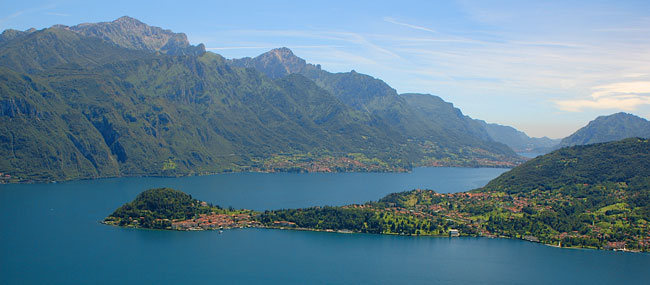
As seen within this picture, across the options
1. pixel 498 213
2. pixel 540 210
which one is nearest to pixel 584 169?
pixel 540 210

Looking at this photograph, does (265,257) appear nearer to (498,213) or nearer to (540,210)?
(498,213)

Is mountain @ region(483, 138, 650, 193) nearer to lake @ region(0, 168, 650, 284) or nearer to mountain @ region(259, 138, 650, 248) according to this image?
mountain @ region(259, 138, 650, 248)

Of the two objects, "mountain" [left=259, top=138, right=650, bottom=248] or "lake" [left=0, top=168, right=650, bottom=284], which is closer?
"lake" [left=0, top=168, right=650, bottom=284]

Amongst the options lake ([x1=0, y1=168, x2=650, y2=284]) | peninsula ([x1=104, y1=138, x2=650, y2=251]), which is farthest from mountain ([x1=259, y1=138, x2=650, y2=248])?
lake ([x1=0, y1=168, x2=650, y2=284])

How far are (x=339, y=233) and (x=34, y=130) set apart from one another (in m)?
121

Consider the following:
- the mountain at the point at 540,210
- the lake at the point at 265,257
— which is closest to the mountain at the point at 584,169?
the mountain at the point at 540,210

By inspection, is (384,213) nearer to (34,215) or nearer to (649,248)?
(649,248)

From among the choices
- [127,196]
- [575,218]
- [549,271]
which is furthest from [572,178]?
[127,196]

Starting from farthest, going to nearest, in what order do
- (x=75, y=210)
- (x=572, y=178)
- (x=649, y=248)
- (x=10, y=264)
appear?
(x=572, y=178)
(x=75, y=210)
(x=649, y=248)
(x=10, y=264)

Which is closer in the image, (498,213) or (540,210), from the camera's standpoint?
(540,210)

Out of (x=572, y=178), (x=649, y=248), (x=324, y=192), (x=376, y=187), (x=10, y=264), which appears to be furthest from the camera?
(x=376, y=187)

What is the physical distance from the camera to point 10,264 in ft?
233

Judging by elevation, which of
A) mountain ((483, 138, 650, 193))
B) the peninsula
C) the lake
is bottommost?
the lake

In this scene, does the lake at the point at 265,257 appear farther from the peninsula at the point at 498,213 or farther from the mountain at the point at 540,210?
the mountain at the point at 540,210
